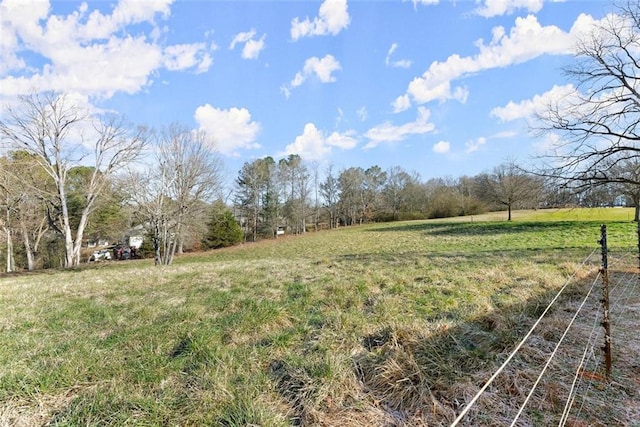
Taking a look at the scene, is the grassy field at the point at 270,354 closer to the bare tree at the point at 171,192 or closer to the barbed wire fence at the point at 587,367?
the barbed wire fence at the point at 587,367

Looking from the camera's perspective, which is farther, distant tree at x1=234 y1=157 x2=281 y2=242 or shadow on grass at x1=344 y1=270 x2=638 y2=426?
distant tree at x1=234 y1=157 x2=281 y2=242

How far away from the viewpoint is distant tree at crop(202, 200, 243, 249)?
34.6m

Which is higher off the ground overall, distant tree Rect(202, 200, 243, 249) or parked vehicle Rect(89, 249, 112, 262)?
distant tree Rect(202, 200, 243, 249)

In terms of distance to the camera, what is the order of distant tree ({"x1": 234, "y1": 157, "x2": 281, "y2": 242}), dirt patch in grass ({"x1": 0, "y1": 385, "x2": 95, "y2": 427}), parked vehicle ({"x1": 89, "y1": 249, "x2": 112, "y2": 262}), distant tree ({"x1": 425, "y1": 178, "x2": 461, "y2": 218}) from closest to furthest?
dirt patch in grass ({"x1": 0, "y1": 385, "x2": 95, "y2": 427}) → parked vehicle ({"x1": 89, "y1": 249, "x2": 112, "y2": 262}) → distant tree ({"x1": 234, "y1": 157, "x2": 281, "y2": 242}) → distant tree ({"x1": 425, "y1": 178, "x2": 461, "y2": 218})

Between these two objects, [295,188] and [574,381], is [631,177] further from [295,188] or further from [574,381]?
[295,188]

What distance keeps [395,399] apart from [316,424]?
697 millimetres

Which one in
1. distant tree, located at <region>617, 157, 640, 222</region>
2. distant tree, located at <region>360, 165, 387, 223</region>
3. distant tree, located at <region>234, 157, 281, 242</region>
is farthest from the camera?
distant tree, located at <region>360, 165, 387, 223</region>

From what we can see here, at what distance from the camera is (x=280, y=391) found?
8.13ft

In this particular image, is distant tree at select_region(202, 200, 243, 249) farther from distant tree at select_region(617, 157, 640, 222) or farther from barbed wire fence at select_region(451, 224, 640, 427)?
barbed wire fence at select_region(451, 224, 640, 427)

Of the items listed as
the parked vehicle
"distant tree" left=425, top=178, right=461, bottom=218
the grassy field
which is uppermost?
"distant tree" left=425, top=178, right=461, bottom=218

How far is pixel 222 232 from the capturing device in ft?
115

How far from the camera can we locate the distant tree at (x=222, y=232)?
114 ft

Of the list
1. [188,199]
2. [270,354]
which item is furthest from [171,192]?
[270,354]

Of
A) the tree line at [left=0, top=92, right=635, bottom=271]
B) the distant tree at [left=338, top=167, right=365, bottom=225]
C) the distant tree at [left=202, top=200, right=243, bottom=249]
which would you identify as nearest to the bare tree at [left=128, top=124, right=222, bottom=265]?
the tree line at [left=0, top=92, right=635, bottom=271]
